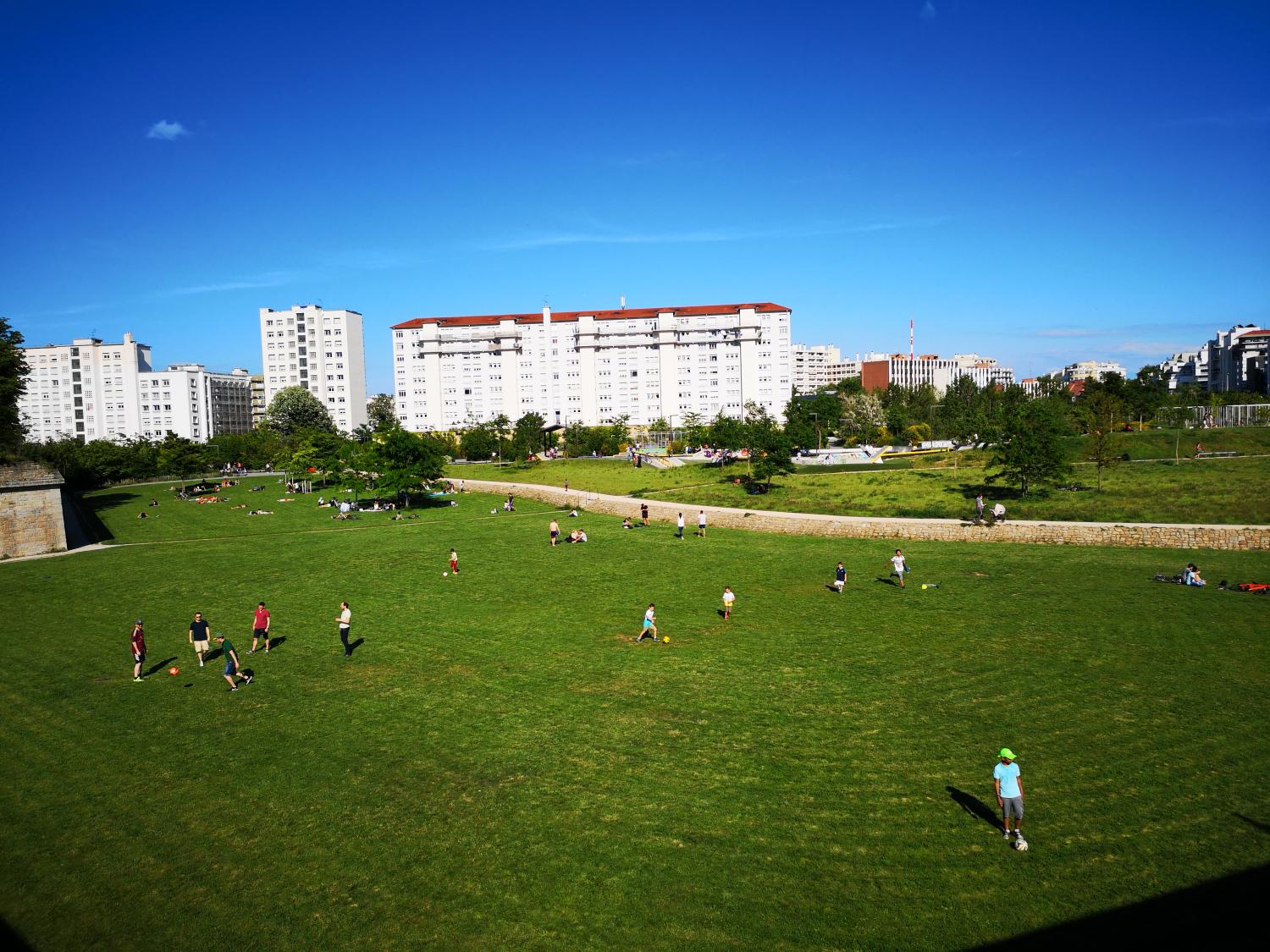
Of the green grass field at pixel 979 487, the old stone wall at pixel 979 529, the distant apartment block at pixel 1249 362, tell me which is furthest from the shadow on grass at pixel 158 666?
the distant apartment block at pixel 1249 362

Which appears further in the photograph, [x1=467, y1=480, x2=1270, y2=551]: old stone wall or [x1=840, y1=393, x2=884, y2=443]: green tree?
A: [x1=840, y1=393, x2=884, y2=443]: green tree

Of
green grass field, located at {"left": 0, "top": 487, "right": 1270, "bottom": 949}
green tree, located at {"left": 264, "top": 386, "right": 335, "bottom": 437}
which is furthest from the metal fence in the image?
green tree, located at {"left": 264, "top": 386, "right": 335, "bottom": 437}

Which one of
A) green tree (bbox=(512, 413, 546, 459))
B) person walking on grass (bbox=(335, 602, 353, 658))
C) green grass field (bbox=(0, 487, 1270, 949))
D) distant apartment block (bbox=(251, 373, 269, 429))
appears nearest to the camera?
green grass field (bbox=(0, 487, 1270, 949))

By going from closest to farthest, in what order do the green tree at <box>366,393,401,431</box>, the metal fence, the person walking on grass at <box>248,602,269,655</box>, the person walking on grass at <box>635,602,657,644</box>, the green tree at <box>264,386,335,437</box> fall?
the person walking on grass at <box>635,602,657,644</box>
the person walking on grass at <box>248,602,269,655</box>
the metal fence
the green tree at <box>264,386,335,437</box>
the green tree at <box>366,393,401,431</box>

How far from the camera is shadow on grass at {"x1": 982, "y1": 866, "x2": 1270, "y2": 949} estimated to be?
9.42 metres

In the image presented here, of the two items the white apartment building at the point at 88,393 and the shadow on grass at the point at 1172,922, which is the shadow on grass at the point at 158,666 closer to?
the shadow on grass at the point at 1172,922

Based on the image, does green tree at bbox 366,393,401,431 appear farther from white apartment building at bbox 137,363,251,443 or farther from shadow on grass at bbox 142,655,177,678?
shadow on grass at bbox 142,655,177,678

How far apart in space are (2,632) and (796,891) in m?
27.8

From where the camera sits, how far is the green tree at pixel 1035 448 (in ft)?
150

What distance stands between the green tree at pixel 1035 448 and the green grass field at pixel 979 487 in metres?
1.31

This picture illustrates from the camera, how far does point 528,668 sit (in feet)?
66.6

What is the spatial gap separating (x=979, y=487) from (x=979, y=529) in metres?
14.0

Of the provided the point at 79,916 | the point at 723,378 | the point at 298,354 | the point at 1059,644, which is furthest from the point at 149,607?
the point at 298,354

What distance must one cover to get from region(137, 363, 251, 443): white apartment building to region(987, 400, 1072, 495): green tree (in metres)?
155
